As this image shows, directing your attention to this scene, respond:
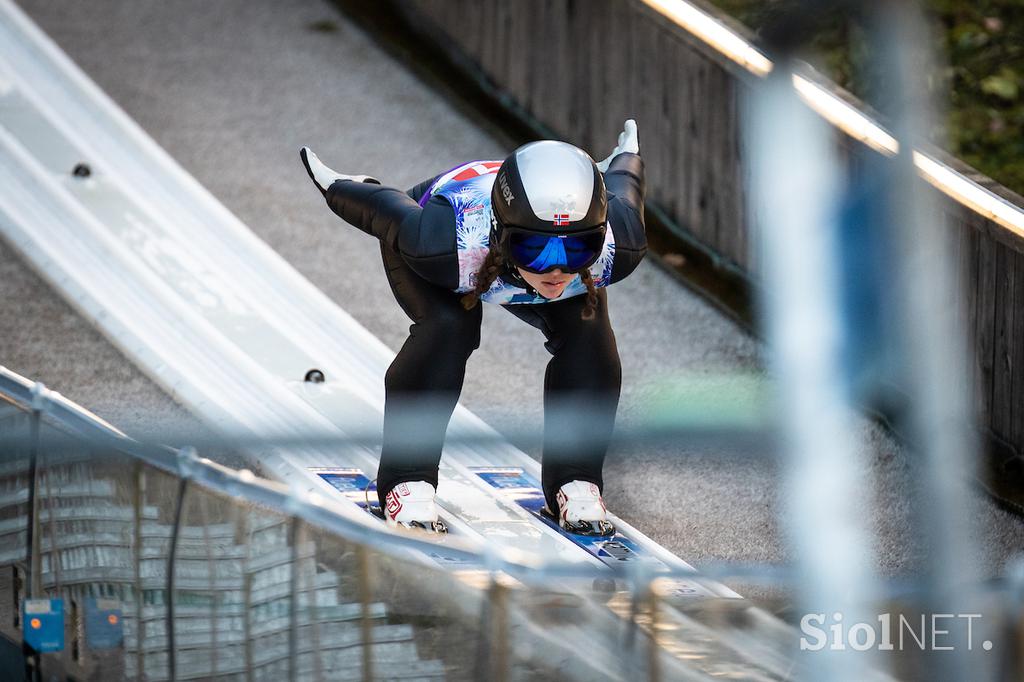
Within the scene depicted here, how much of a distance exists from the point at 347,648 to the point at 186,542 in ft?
1.43

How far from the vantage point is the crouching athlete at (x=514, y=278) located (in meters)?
3.49

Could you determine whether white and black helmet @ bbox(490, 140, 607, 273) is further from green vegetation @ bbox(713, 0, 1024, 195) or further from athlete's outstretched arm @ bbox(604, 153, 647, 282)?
green vegetation @ bbox(713, 0, 1024, 195)

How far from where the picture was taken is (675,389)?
17.3 ft

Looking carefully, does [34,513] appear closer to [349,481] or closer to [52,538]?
[52,538]

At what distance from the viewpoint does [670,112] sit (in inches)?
233

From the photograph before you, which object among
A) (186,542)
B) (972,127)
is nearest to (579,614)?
(186,542)

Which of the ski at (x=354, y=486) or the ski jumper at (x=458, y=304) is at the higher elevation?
the ski jumper at (x=458, y=304)

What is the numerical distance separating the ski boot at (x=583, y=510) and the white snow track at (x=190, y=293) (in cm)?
7

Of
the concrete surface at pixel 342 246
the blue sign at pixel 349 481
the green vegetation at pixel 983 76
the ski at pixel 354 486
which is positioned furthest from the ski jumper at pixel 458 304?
the green vegetation at pixel 983 76

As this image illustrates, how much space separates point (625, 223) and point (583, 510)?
836 mm

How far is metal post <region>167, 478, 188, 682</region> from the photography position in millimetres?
3014

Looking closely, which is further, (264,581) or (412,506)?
(412,506)

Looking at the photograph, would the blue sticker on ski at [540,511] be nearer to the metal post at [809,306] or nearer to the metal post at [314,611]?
the metal post at [314,611]

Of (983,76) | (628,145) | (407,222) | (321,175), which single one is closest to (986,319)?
(628,145)
